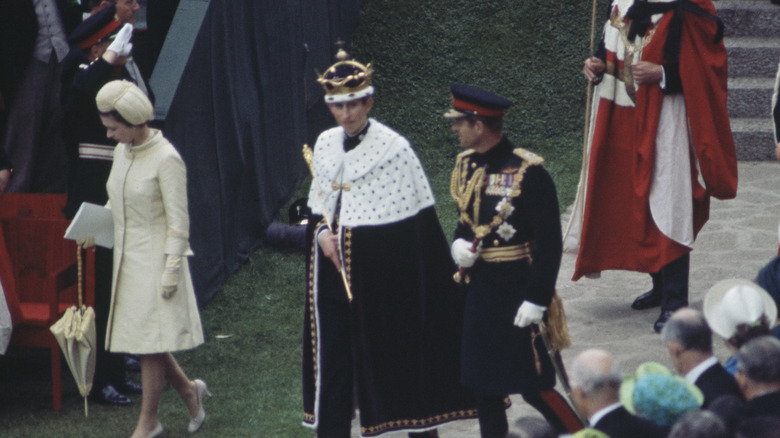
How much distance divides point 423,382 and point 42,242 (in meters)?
2.68

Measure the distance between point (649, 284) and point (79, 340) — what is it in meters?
3.91

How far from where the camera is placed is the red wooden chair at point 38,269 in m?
6.52

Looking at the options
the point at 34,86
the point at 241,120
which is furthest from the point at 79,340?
the point at 241,120

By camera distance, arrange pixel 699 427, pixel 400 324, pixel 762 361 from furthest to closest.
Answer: pixel 400 324
pixel 762 361
pixel 699 427

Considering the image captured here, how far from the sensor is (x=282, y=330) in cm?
777

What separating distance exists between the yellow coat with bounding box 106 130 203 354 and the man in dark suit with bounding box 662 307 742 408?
2724 mm

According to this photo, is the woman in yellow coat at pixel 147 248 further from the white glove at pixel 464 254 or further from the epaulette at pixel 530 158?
the epaulette at pixel 530 158

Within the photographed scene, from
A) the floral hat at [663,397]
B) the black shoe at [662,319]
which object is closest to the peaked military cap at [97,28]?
the black shoe at [662,319]

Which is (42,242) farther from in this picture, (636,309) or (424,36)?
(424,36)

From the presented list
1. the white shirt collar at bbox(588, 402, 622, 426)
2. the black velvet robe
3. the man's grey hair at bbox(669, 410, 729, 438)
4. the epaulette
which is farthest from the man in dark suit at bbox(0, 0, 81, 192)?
the man's grey hair at bbox(669, 410, 729, 438)

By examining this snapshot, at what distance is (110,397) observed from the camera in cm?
662

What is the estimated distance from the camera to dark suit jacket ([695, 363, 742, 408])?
3.87 meters

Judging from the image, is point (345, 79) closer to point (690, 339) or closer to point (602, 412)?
point (690, 339)

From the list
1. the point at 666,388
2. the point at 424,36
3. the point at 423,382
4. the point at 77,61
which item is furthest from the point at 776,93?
the point at 424,36
